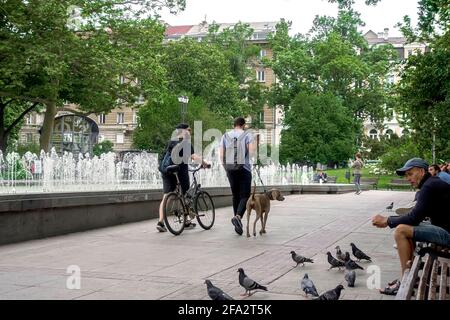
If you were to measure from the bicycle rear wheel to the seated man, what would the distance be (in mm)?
5312

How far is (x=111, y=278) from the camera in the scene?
246 inches

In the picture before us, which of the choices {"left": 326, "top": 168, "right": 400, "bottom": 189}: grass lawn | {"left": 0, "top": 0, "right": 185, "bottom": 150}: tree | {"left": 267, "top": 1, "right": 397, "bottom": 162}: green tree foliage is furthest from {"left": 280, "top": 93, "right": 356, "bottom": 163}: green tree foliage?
{"left": 0, "top": 0, "right": 185, "bottom": 150}: tree

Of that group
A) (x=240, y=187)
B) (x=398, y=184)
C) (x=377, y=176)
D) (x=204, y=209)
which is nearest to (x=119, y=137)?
(x=377, y=176)

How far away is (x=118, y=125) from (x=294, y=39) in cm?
3017

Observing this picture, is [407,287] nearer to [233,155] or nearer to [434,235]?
[434,235]

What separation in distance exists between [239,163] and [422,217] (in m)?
5.26

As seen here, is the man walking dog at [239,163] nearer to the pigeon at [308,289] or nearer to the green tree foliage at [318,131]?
the pigeon at [308,289]

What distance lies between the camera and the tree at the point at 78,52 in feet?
74.9

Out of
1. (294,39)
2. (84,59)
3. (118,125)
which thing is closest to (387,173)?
(294,39)

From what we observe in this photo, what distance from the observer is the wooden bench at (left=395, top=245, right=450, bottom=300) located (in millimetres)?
3693

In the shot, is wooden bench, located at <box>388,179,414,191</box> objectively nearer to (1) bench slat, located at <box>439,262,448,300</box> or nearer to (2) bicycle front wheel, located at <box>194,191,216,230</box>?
(2) bicycle front wheel, located at <box>194,191,216,230</box>

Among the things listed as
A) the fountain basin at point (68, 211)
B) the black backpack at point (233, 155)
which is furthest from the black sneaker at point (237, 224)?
the fountain basin at point (68, 211)
